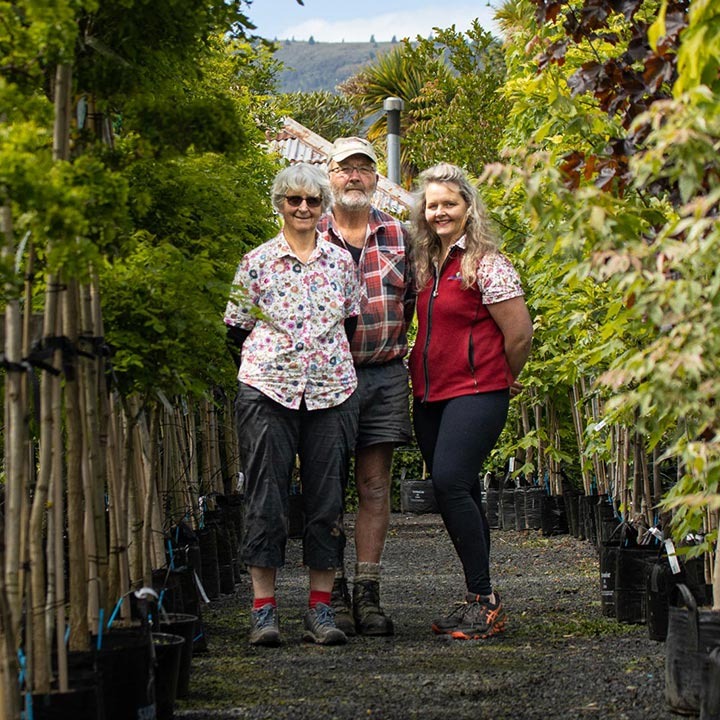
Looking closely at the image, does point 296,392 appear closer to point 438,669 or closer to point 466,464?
point 466,464

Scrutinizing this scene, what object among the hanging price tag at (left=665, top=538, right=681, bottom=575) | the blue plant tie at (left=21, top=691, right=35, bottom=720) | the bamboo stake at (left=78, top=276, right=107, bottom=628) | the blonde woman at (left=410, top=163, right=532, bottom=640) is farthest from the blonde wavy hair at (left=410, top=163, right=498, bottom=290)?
the blue plant tie at (left=21, top=691, right=35, bottom=720)

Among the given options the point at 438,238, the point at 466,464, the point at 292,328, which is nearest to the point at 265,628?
the point at 466,464

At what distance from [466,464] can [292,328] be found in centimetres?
93

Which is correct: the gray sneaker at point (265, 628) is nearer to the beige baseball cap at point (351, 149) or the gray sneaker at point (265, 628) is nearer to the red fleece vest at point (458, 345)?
the red fleece vest at point (458, 345)

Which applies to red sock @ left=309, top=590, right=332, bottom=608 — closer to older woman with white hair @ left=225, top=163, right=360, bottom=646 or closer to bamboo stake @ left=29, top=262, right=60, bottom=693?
older woman with white hair @ left=225, top=163, right=360, bottom=646

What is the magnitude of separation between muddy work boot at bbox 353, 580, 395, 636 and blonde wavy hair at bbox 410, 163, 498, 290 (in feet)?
4.34

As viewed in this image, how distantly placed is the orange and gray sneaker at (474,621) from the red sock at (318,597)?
20.0 inches

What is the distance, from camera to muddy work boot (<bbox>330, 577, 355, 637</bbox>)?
18.8 ft

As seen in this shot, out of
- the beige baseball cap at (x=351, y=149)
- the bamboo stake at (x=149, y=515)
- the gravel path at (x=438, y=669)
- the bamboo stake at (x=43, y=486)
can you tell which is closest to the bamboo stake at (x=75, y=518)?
the bamboo stake at (x=43, y=486)

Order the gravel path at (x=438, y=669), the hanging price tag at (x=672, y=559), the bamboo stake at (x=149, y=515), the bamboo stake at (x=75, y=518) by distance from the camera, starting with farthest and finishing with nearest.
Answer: the hanging price tag at (x=672, y=559) → the bamboo stake at (x=149, y=515) → the gravel path at (x=438, y=669) → the bamboo stake at (x=75, y=518)

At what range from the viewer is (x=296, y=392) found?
17.6 feet

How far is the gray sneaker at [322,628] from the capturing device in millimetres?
5430

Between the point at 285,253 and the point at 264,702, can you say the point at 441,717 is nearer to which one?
the point at 264,702

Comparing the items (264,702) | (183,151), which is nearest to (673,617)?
(264,702)
